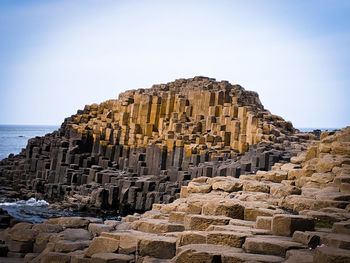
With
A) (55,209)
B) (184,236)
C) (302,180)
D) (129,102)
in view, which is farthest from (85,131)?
(184,236)

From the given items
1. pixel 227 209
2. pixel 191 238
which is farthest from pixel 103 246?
pixel 227 209

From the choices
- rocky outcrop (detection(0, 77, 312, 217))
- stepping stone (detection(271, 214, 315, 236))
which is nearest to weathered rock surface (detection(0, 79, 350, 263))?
stepping stone (detection(271, 214, 315, 236))

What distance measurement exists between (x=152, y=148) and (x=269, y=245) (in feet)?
75.1

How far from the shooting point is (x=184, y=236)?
26.8 ft

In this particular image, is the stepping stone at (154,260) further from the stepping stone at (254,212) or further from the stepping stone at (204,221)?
the stepping stone at (254,212)

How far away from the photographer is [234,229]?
8117 millimetres

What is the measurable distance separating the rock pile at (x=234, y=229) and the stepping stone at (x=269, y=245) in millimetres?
14

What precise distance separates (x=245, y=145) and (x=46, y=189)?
44.4ft

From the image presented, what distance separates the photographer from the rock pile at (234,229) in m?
7.07

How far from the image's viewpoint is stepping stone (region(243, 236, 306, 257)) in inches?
275

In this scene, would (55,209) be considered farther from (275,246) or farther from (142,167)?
(275,246)

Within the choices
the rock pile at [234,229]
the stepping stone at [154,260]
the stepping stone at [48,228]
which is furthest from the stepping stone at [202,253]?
the stepping stone at [48,228]

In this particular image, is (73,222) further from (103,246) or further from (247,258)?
(247,258)

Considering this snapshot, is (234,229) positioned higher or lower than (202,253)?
higher
